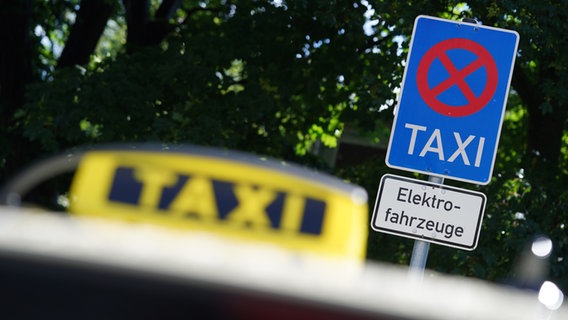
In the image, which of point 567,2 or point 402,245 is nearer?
point 567,2

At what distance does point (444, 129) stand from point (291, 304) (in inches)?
179

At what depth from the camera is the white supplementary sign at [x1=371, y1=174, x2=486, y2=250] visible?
5.65 m

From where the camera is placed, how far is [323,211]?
209cm

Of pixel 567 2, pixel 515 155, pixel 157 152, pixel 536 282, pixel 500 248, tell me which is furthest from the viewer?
pixel 515 155

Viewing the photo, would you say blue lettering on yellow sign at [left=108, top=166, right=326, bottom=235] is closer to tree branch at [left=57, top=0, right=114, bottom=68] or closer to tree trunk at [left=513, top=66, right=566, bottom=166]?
tree trunk at [left=513, top=66, right=566, bottom=166]

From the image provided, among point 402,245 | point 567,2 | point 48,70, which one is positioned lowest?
point 402,245

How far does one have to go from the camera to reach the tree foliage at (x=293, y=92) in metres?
13.2

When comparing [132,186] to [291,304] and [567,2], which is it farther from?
[567,2]

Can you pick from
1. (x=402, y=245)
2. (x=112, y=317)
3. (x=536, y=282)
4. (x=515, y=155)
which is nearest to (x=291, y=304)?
(x=112, y=317)

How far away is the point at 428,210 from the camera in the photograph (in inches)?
223

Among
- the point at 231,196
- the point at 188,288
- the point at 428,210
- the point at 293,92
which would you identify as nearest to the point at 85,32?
the point at 293,92

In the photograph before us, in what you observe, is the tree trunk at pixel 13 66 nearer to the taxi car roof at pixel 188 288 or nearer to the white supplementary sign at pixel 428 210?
the white supplementary sign at pixel 428 210

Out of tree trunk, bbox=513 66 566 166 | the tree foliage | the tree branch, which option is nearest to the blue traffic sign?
the tree foliage

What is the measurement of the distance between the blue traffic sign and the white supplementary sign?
92mm
